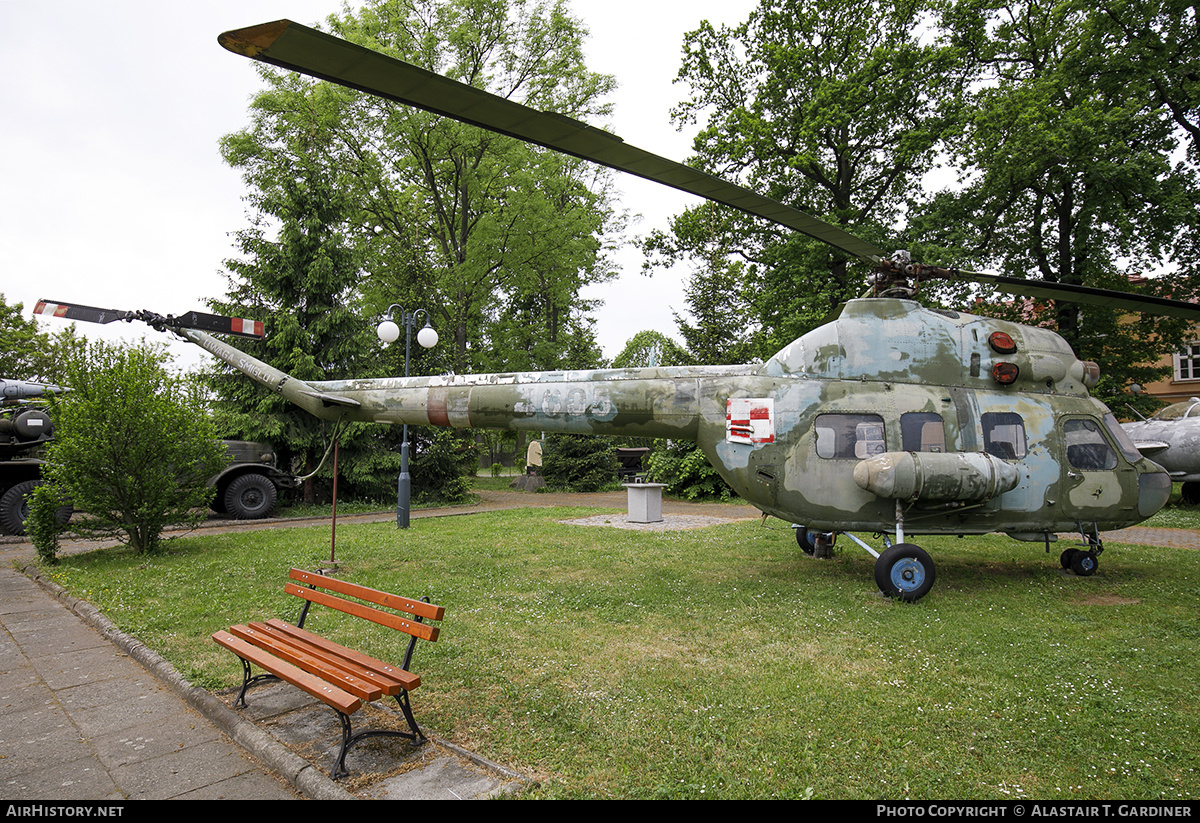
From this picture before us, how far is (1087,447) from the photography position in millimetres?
7660

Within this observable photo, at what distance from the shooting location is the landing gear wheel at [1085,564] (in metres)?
8.29

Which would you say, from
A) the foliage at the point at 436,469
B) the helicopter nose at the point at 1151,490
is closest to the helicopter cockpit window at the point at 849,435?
the helicopter nose at the point at 1151,490

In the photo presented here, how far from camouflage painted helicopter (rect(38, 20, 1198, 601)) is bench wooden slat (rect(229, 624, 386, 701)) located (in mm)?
3889

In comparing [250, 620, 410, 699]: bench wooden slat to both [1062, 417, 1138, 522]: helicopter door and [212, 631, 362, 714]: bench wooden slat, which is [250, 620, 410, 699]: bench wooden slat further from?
[1062, 417, 1138, 522]: helicopter door

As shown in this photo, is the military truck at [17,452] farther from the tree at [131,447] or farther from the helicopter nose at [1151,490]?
the helicopter nose at [1151,490]

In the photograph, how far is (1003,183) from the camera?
54.3 feet

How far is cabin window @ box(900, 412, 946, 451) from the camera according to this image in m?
7.38

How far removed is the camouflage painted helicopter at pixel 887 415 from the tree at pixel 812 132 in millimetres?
9977

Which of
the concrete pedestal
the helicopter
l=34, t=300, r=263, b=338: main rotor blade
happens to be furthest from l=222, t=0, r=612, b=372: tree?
the helicopter

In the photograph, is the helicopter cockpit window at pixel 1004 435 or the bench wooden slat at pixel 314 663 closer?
the bench wooden slat at pixel 314 663

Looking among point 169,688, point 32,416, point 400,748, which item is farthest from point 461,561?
point 32,416

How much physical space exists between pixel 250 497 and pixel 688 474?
40.1ft

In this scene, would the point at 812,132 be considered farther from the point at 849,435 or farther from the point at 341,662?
the point at 341,662

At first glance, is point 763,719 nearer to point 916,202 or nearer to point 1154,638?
point 1154,638
